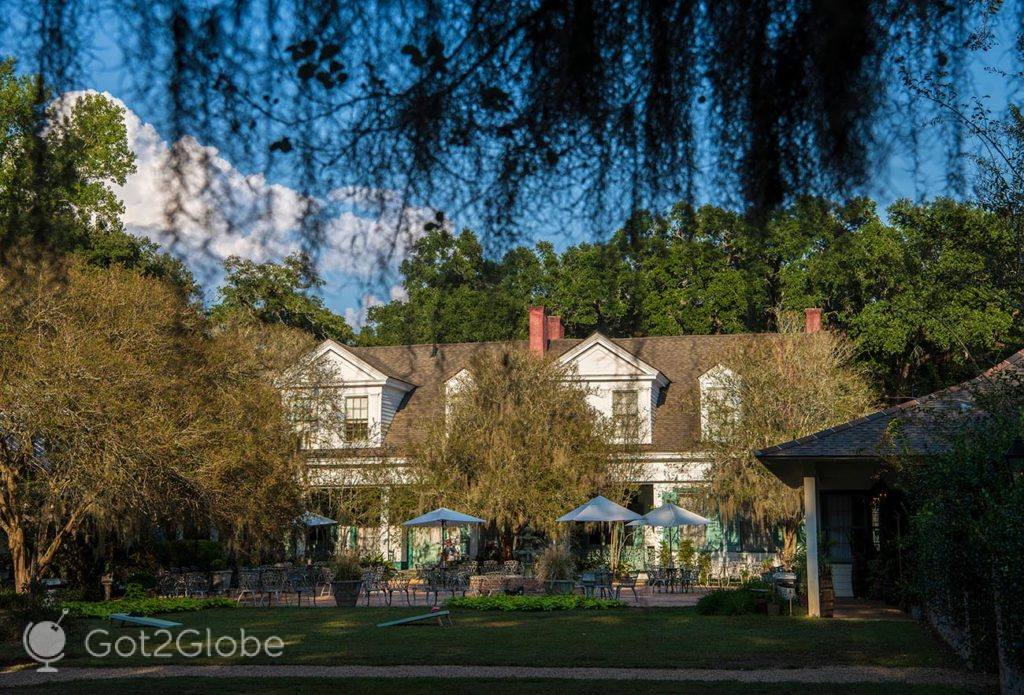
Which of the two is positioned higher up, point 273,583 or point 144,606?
point 273,583

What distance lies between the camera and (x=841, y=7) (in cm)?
410

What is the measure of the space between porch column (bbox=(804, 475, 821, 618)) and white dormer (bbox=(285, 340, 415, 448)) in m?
14.1

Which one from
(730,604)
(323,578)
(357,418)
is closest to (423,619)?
(730,604)

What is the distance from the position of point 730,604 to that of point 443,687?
10.2m

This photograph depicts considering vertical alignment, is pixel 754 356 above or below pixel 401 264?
above

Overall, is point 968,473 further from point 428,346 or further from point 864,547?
point 864,547

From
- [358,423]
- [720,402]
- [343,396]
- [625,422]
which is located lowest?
[625,422]

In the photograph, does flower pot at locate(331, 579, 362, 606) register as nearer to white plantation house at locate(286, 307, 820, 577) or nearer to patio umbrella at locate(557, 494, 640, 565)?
patio umbrella at locate(557, 494, 640, 565)

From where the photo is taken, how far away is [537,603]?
22609mm

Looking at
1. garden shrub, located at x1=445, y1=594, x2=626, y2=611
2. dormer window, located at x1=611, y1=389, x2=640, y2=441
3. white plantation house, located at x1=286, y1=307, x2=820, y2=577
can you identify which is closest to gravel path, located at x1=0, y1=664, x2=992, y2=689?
garden shrub, located at x1=445, y1=594, x2=626, y2=611

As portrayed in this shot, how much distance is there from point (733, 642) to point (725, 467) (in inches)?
616

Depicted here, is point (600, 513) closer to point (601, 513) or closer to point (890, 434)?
point (601, 513)

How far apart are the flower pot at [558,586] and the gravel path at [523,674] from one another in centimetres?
1171

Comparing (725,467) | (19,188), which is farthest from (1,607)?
(725,467)
